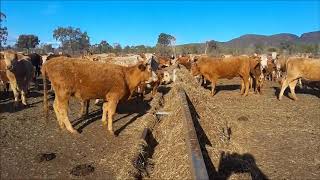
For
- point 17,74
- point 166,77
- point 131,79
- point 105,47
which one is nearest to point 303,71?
point 166,77

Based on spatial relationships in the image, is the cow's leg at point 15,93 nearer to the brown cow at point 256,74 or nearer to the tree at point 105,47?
the brown cow at point 256,74

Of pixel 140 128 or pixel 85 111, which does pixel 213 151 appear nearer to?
pixel 140 128

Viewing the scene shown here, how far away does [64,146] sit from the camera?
8078mm

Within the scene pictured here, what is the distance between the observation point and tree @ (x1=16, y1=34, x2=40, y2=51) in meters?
82.2

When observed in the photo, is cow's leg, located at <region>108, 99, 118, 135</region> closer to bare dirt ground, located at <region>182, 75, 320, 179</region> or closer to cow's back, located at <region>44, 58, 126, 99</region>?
cow's back, located at <region>44, 58, 126, 99</region>

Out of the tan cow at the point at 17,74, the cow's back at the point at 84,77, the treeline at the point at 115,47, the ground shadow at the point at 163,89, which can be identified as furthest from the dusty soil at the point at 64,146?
the treeline at the point at 115,47

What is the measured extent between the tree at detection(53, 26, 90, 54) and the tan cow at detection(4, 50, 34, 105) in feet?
250

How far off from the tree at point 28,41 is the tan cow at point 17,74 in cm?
7070

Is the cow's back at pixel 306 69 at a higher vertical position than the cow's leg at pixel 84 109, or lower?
higher

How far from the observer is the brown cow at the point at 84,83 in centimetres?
908

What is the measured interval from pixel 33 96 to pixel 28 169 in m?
9.75

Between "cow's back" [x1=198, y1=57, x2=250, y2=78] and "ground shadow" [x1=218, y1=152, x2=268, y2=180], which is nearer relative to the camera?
"ground shadow" [x1=218, y1=152, x2=268, y2=180]

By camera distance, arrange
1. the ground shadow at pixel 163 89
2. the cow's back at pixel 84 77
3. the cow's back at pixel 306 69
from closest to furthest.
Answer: the cow's back at pixel 84 77, the cow's back at pixel 306 69, the ground shadow at pixel 163 89

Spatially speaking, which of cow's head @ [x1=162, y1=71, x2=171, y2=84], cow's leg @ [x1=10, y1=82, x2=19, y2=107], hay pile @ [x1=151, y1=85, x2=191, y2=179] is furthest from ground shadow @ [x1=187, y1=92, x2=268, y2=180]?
cow's head @ [x1=162, y1=71, x2=171, y2=84]
